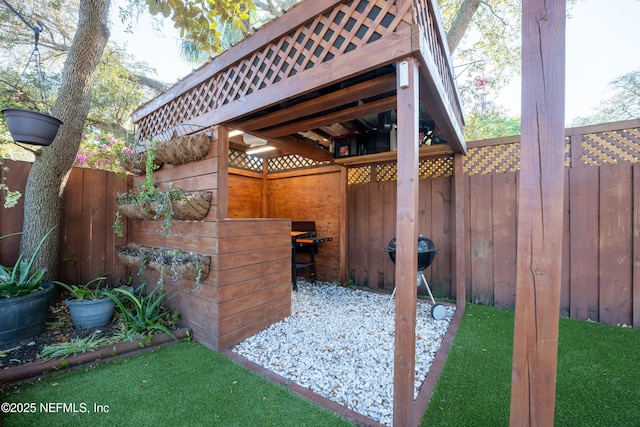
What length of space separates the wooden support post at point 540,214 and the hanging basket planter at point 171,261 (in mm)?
2155

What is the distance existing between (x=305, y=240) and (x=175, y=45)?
7.71 metres

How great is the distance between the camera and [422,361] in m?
2.10

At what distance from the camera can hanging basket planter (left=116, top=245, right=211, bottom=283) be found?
223 centimetres

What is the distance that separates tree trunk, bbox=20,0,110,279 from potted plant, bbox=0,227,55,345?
0.35 metres

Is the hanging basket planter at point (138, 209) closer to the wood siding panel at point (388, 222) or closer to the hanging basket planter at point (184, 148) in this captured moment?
Result: the hanging basket planter at point (184, 148)

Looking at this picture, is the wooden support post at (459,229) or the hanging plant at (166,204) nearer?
the hanging plant at (166,204)

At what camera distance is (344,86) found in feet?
6.15

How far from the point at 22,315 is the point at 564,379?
13.3 ft

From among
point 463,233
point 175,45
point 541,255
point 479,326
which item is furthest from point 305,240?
point 175,45

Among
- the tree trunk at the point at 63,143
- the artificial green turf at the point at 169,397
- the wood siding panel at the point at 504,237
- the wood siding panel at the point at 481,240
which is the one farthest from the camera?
the wood siding panel at the point at 481,240

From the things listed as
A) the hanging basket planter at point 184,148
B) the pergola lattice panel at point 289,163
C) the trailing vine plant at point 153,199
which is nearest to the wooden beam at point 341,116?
the hanging basket planter at point 184,148

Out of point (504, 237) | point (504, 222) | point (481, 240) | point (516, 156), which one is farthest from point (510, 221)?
point (516, 156)

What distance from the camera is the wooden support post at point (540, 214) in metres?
0.90

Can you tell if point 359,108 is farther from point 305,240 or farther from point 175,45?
point 175,45
